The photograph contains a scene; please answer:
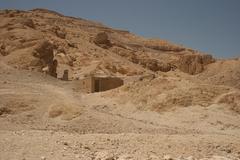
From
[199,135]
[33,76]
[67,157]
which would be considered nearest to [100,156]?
[67,157]

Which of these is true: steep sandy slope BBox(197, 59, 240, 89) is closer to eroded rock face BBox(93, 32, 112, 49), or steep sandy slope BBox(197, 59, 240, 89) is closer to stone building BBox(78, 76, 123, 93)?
stone building BBox(78, 76, 123, 93)

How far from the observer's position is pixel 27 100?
66.7ft

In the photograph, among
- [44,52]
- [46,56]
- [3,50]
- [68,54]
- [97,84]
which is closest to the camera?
[97,84]

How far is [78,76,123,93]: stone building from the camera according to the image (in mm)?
26578

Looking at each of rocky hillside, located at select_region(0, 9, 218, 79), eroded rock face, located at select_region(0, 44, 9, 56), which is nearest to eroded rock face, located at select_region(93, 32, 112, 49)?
rocky hillside, located at select_region(0, 9, 218, 79)

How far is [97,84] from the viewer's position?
26891 millimetres

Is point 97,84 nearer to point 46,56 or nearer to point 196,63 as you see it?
point 46,56

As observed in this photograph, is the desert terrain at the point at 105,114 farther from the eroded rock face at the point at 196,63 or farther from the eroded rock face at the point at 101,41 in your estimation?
the eroded rock face at the point at 101,41

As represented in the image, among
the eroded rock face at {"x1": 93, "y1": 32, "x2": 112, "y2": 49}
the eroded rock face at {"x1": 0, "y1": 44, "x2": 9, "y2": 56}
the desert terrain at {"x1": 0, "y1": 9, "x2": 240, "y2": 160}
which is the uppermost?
the eroded rock face at {"x1": 93, "y1": 32, "x2": 112, "y2": 49}

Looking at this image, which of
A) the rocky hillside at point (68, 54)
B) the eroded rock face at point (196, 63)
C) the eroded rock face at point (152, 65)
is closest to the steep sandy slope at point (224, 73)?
the eroded rock face at point (196, 63)

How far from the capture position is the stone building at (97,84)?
2658 centimetres

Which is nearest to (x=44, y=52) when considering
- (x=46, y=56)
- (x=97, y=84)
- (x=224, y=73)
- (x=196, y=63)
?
(x=46, y=56)

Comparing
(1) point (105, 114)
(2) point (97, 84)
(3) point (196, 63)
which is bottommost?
(1) point (105, 114)

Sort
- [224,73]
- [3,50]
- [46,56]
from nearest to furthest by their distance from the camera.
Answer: [46,56] < [3,50] < [224,73]
